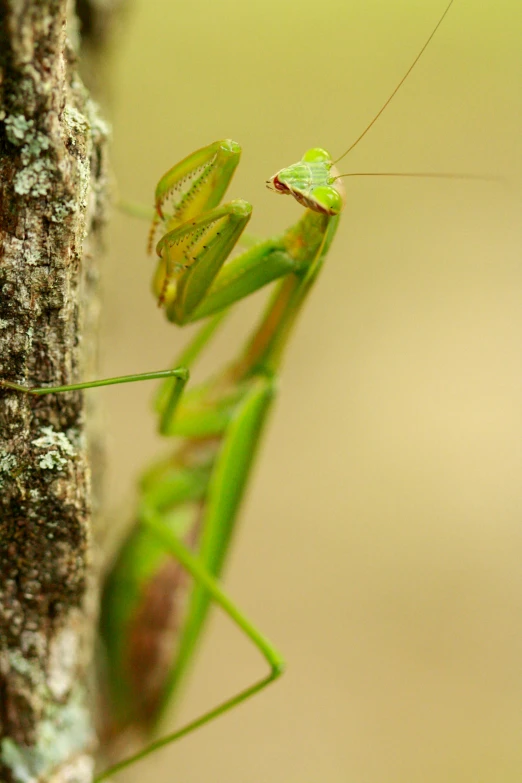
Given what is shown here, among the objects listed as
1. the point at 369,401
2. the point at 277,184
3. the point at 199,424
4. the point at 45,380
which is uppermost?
the point at 277,184

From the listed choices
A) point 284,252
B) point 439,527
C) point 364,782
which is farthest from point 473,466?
point 284,252

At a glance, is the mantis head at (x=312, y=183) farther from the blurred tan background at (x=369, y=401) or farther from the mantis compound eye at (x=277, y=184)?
the blurred tan background at (x=369, y=401)

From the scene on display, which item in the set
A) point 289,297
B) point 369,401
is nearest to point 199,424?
point 289,297

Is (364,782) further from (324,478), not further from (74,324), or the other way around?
(74,324)

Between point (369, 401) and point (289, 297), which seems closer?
point (289, 297)

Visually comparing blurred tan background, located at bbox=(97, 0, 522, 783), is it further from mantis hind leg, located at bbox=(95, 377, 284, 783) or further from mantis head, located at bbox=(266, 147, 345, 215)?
mantis head, located at bbox=(266, 147, 345, 215)

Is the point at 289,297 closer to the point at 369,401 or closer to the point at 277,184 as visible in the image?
the point at 277,184
